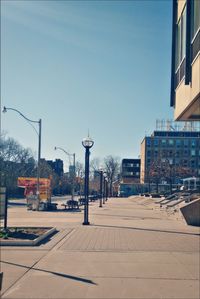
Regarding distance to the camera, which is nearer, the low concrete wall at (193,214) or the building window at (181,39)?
the building window at (181,39)

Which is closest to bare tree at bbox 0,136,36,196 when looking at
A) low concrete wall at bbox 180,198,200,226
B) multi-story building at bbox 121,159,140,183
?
multi-story building at bbox 121,159,140,183

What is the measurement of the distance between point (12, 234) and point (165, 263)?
22.0 ft

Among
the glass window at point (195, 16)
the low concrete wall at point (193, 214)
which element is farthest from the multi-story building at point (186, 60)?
the low concrete wall at point (193, 214)

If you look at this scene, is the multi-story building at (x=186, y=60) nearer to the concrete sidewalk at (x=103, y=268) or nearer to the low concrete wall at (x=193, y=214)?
the concrete sidewalk at (x=103, y=268)

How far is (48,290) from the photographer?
301 inches

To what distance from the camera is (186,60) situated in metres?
13.6

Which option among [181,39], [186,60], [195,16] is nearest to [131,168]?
[181,39]

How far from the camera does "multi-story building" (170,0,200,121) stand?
1279cm

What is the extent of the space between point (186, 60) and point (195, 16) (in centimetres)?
134

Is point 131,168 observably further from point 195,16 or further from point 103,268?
point 103,268

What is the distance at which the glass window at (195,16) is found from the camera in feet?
41.2

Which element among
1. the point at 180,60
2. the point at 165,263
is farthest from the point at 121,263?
the point at 180,60

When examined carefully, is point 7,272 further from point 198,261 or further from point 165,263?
point 198,261

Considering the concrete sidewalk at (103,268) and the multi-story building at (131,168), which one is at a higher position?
the multi-story building at (131,168)
